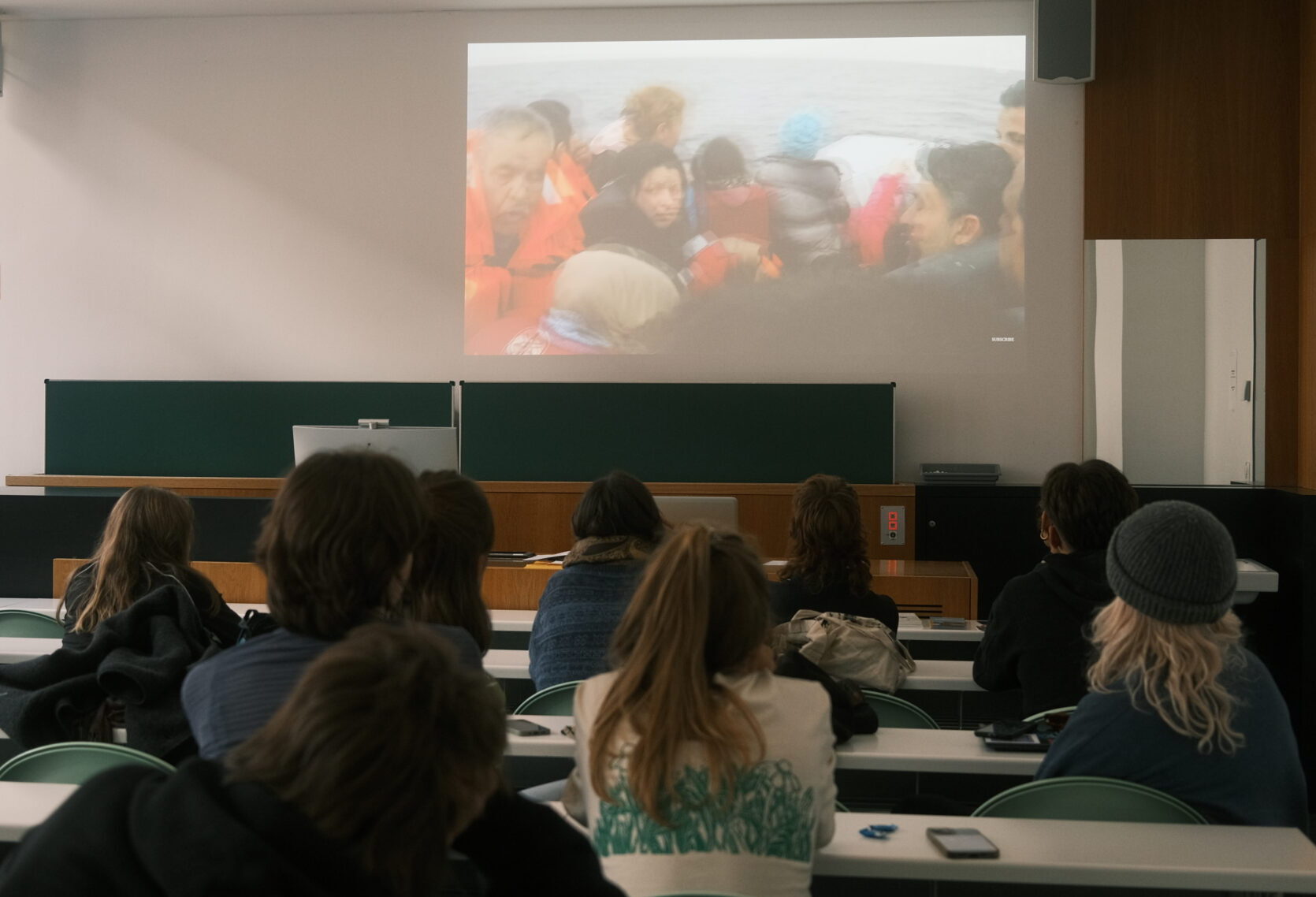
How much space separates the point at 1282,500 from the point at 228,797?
5.63 m

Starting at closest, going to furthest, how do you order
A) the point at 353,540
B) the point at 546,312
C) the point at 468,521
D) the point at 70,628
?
the point at 353,540
the point at 468,521
the point at 70,628
the point at 546,312

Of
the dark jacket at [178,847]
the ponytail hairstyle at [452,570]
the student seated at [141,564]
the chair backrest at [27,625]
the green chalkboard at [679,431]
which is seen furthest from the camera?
the green chalkboard at [679,431]

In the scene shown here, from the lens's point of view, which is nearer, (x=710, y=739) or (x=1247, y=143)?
(x=710, y=739)

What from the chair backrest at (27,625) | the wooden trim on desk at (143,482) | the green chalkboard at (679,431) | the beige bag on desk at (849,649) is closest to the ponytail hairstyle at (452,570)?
the beige bag on desk at (849,649)

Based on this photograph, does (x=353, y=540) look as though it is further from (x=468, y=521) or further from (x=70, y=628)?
(x=70, y=628)

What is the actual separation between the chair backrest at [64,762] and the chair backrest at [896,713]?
61.6 inches

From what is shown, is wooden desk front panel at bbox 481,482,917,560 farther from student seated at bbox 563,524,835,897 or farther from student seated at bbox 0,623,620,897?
student seated at bbox 0,623,620,897

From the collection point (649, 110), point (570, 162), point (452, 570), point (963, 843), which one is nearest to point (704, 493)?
point (570, 162)

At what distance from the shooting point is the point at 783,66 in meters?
6.68

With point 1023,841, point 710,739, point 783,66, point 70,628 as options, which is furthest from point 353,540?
point 783,66

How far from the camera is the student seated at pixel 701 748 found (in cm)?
161

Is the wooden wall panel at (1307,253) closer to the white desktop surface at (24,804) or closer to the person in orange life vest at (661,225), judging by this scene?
the person in orange life vest at (661,225)

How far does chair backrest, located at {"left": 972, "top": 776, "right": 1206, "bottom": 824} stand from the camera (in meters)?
1.91

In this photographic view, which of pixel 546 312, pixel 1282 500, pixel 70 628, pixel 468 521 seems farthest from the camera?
pixel 546 312
